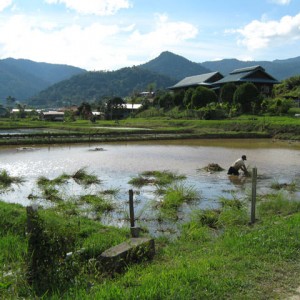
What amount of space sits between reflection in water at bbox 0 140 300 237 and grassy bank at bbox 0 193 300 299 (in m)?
2.13

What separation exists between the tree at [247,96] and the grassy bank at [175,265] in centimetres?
3783

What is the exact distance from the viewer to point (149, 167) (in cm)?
1805

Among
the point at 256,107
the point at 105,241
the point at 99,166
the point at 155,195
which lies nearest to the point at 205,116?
the point at 256,107

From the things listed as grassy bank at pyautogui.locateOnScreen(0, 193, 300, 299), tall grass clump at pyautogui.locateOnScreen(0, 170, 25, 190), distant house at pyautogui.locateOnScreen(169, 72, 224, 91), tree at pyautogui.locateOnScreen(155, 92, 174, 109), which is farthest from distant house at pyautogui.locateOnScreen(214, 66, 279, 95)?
grassy bank at pyautogui.locateOnScreen(0, 193, 300, 299)

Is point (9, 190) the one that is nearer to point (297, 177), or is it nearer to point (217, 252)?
point (217, 252)

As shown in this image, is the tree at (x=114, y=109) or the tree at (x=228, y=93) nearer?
the tree at (x=228, y=93)

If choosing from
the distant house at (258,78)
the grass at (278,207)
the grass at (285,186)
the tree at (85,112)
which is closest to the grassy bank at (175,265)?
the grass at (278,207)

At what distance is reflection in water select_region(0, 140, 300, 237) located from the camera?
11.2m

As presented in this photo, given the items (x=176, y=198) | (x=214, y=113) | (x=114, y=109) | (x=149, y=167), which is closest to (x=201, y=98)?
(x=214, y=113)

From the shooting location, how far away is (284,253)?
5.42 meters

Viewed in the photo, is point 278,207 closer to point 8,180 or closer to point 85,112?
point 8,180

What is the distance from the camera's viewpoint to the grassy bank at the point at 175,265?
419 centimetres

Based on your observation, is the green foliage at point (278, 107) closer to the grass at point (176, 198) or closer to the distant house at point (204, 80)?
the distant house at point (204, 80)

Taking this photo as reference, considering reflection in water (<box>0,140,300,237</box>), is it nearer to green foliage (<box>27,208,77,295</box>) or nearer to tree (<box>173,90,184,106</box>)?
green foliage (<box>27,208,77,295</box>)
